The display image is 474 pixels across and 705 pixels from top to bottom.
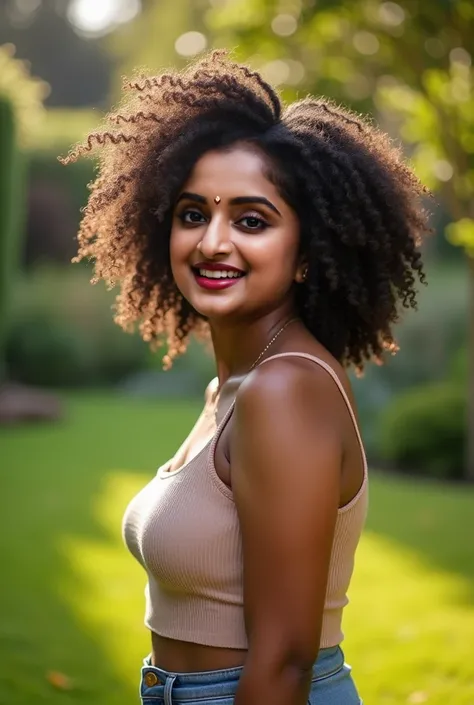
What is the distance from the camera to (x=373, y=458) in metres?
9.35

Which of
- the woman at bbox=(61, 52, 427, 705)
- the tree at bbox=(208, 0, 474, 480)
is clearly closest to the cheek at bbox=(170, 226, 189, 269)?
the woman at bbox=(61, 52, 427, 705)

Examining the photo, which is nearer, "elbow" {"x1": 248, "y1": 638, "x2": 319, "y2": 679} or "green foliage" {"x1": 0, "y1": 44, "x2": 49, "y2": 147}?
"elbow" {"x1": 248, "y1": 638, "x2": 319, "y2": 679}

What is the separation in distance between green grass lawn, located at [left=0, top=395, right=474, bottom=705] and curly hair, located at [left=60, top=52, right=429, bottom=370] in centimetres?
205

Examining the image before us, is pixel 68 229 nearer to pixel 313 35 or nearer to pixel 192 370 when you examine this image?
pixel 192 370

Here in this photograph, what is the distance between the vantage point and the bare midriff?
181 cm

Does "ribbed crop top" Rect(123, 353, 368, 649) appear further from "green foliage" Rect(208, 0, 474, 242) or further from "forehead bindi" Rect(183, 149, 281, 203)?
"green foliage" Rect(208, 0, 474, 242)

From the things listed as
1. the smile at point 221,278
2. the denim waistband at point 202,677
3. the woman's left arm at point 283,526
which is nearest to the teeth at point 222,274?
the smile at point 221,278

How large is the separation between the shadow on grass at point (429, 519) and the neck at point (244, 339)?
3.33 metres

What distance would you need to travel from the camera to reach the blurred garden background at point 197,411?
4344 millimetres

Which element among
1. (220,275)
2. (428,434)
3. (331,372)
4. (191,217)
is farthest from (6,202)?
(331,372)

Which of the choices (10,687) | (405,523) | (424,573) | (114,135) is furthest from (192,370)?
(114,135)

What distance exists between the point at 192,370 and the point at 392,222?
12.6 metres

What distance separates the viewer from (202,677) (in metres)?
1.83

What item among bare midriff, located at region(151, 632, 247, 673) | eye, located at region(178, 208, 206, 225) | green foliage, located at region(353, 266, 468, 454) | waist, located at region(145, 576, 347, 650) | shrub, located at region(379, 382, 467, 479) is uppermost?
green foliage, located at region(353, 266, 468, 454)
